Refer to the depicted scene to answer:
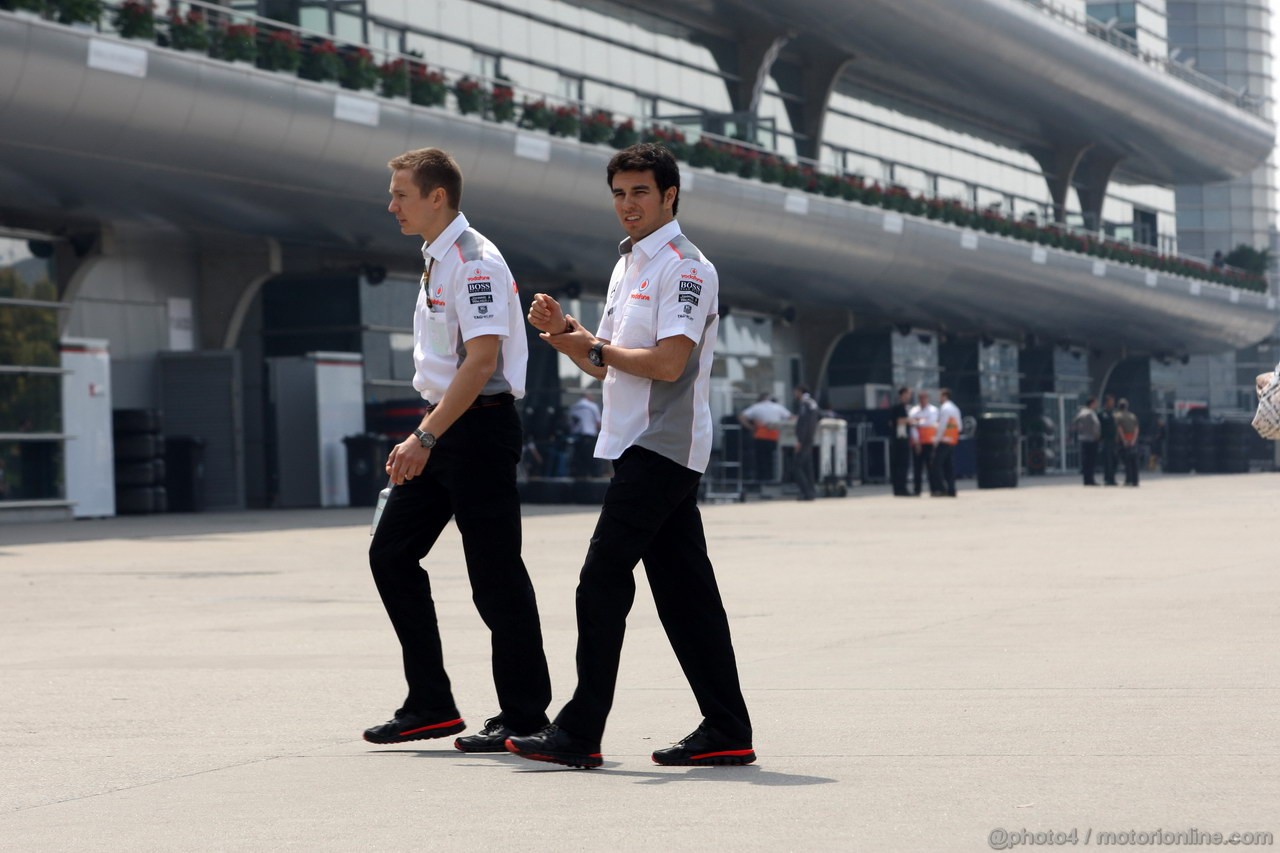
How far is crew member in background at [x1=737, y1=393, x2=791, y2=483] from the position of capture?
32.5 m

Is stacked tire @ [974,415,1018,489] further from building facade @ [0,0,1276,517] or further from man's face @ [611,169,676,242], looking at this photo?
man's face @ [611,169,676,242]

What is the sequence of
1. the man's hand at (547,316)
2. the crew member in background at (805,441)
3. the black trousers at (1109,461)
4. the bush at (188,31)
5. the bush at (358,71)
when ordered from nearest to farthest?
the man's hand at (547,316), the bush at (188,31), the bush at (358,71), the crew member in background at (805,441), the black trousers at (1109,461)

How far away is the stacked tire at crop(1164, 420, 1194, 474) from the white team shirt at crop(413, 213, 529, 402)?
48840 mm

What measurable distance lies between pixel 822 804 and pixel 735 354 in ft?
126

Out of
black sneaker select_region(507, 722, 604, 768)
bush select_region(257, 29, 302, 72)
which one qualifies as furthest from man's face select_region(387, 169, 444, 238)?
bush select_region(257, 29, 302, 72)

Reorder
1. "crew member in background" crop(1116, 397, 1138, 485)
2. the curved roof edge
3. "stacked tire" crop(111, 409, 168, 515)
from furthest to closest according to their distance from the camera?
1. "crew member in background" crop(1116, 397, 1138, 485)
2. "stacked tire" crop(111, 409, 168, 515)
3. the curved roof edge

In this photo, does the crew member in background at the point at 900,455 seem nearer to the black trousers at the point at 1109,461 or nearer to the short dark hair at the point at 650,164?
the black trousers at the point at 1109,461

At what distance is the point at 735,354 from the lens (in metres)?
42.9

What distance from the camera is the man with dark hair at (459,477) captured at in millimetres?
5848

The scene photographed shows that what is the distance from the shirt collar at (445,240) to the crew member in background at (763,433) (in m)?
26.4

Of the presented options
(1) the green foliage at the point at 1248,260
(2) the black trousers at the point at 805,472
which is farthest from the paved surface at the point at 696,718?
(1) the green foliage at the point at 1248,260

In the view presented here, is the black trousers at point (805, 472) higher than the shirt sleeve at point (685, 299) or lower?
lower

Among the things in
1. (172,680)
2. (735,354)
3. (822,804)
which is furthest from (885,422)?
(822,804)

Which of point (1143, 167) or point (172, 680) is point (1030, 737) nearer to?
point (172, 680)
